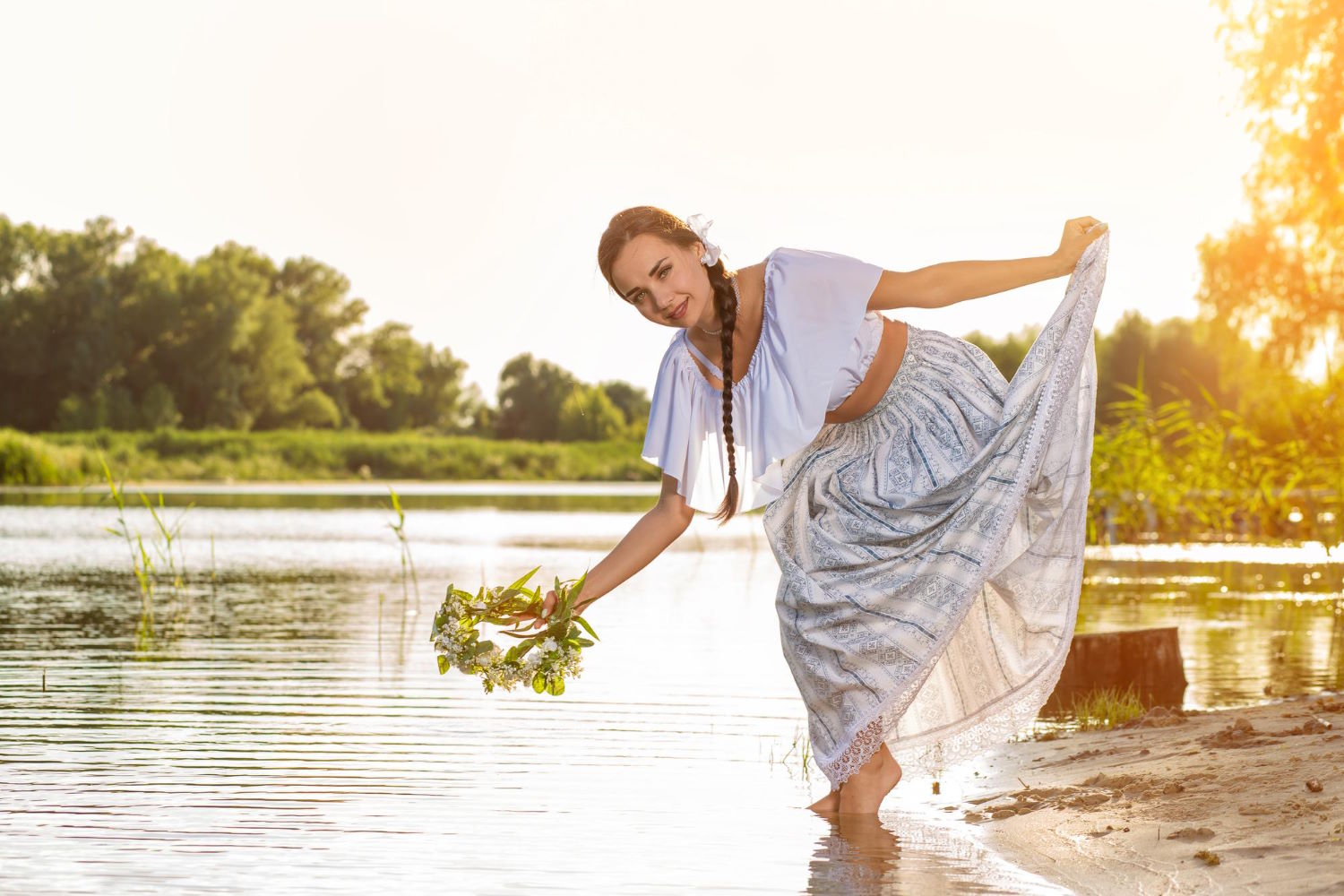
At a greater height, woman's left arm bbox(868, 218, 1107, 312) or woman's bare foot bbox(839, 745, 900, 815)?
woman's left arm bbox(868, 218, 1107, 312)

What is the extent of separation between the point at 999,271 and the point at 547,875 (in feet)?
Result: 6.08

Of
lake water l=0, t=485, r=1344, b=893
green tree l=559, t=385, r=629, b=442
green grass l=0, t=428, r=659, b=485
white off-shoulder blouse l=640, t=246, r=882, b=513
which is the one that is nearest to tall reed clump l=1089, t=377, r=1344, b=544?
lake water l=0, t=485, r=1344, b=893

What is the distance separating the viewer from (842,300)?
13.5 ft

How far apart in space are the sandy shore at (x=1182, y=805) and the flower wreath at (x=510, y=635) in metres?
1.25

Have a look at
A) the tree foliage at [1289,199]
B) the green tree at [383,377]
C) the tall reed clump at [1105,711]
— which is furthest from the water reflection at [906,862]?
the green tree at [383,377]

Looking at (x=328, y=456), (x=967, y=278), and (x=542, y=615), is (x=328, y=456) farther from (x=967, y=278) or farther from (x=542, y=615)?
(x=967, y=278)

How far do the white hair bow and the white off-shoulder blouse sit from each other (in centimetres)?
17

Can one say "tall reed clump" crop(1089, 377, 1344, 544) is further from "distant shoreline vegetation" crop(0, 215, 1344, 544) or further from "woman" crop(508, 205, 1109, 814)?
"distant shoreline vegetation" crop(0, 215, 1344, 544)

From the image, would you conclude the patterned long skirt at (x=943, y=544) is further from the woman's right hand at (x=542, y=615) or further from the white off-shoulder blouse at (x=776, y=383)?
the woman's right hand at (x=542, y=615)

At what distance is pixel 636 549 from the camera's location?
4.27m

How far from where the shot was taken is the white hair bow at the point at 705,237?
4.11 m

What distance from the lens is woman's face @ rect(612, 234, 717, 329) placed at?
13.3 feet

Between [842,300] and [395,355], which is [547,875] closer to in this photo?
[842,300]

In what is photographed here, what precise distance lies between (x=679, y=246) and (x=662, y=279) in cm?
11
